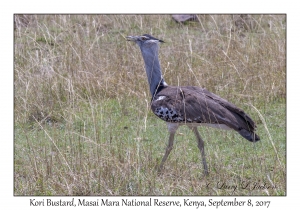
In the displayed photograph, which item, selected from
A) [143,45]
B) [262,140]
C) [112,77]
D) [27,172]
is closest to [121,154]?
[27,172]

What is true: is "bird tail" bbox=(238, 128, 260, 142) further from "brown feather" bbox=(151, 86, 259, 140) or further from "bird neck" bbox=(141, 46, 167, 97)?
"bird neck" bbox=(141, 46, 167, 97)

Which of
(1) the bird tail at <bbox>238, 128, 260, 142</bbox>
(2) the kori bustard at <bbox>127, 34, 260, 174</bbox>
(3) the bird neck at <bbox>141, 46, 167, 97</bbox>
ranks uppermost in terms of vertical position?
(3) the bird neck at <bbox>141, 46, 167, 97</bbox>

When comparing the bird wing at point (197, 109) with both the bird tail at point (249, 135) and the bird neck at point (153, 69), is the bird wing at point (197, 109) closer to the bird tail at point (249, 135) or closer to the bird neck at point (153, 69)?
the bird tail at point (249, 135)

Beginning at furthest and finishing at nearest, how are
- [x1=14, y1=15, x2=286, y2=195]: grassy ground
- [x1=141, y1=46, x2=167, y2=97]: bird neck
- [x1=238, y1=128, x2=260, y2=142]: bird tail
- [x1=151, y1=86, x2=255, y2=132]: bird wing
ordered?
[x1=141, y1=46, x2=167, y2=97]: bird neck, [x1=151, y1=86, x2=255, y2=132]: bird wing, [x1=238, y1=128, x2=260, y2=142]: bird tail, [x1=14, y1=15, x2=286, y2=195]: grassy ground

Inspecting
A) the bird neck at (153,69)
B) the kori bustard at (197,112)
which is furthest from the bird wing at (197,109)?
the bird neck at (153,69)

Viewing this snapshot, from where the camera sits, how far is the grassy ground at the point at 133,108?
4.50m

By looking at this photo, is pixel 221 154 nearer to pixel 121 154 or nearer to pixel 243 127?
pixel 243 127

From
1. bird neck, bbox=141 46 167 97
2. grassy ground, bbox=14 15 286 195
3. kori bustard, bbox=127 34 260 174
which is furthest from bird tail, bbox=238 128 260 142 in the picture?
bird neck, bbox=141 46 167 97

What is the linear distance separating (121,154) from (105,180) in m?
0.43

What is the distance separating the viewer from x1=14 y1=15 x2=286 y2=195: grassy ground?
14.8 feet

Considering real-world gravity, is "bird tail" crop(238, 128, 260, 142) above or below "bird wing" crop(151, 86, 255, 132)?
below

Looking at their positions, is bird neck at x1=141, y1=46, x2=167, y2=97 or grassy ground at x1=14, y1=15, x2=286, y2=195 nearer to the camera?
grassy ground at x1=14, y1=15, x2=286, y2=195

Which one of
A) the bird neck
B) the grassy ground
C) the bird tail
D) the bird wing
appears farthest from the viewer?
the bird neck

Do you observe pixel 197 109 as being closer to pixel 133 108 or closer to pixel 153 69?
pixel 153 69
